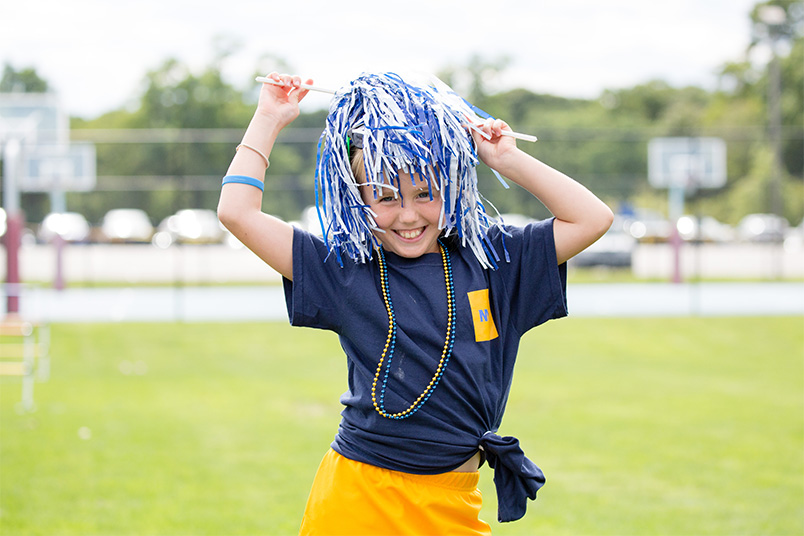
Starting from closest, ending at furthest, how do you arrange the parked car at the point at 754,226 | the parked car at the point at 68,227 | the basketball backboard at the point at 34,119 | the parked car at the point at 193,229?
the basketball backboard at the point at 34,119 < the parked car at the point at 68,227 < the parked car at the point at 193,229 < the parked car at the point at 754,226

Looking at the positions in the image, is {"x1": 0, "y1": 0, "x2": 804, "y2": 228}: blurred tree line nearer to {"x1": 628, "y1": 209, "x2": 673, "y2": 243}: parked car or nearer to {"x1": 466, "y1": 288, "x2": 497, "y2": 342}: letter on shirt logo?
{"x1": 628, "y1": 209, "x2": 673, "y2": 243}: parked car

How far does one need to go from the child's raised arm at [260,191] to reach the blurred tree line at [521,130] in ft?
41.1

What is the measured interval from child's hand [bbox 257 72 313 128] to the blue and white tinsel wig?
94mm

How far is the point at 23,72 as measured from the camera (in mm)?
35031

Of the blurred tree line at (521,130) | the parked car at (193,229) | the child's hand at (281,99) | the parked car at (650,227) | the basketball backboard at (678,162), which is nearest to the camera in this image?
the child's hand at (281,99)

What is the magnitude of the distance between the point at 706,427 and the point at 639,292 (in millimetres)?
9984

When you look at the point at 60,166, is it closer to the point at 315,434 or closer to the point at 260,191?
the point at 315,434

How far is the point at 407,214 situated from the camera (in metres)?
1.75

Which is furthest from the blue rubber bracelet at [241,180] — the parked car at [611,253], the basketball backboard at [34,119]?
the parked car at [611,253]

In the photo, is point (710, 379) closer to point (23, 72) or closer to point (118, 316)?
point (118, 316)

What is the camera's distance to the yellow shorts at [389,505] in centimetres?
172

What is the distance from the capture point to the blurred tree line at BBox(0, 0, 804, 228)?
19906 mm

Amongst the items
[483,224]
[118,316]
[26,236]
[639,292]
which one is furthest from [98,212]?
[483,224]

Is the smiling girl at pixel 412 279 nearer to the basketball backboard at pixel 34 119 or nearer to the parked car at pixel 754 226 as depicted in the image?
the basketball backboard at pixel 34 119
